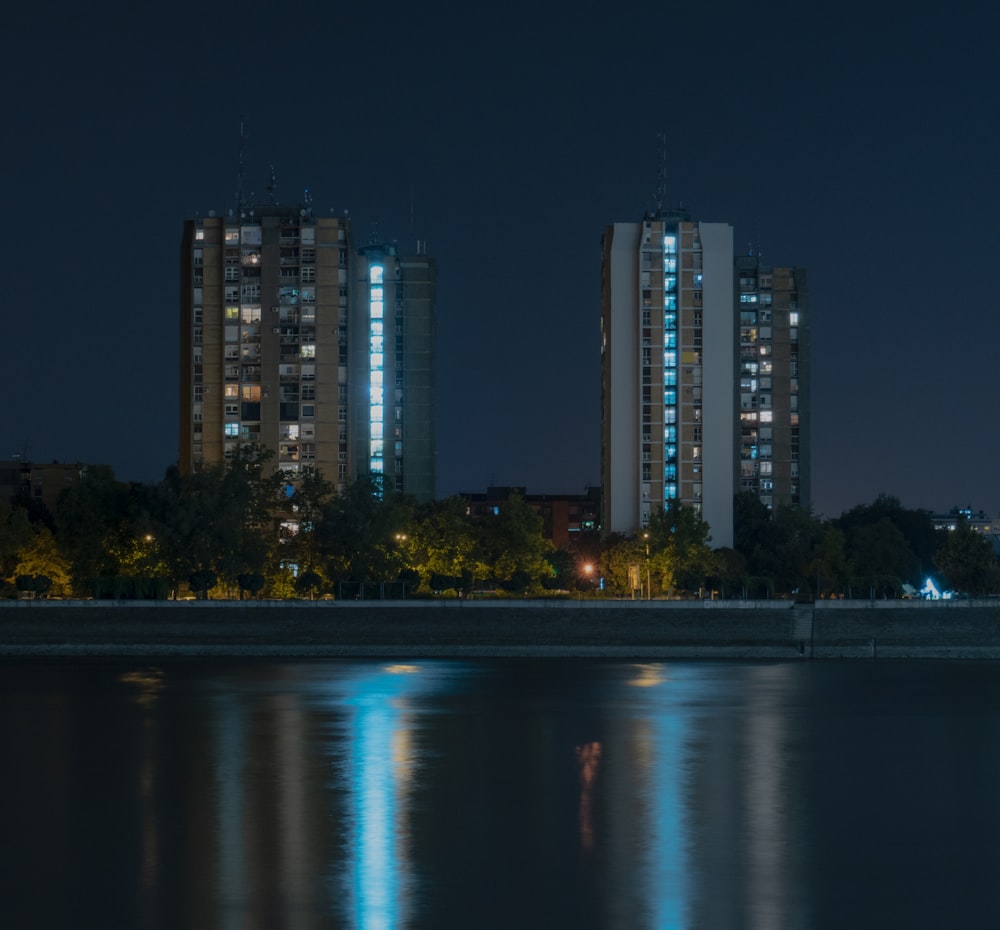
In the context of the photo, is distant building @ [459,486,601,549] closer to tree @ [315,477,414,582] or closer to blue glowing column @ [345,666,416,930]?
tree @ [315,477,414,582]

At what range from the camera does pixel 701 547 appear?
3602 inches

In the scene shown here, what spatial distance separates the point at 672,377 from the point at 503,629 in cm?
4058

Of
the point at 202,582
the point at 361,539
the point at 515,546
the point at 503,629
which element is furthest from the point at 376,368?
the point at 503,629

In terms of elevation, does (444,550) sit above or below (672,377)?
below

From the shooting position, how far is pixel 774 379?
139 meters

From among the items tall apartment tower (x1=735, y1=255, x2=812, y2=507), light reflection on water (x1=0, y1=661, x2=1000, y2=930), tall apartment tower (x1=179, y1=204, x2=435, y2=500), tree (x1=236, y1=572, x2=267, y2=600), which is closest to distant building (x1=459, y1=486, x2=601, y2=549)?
tall apartment tower (x1=735, y1=255, x2=812, y2=507)

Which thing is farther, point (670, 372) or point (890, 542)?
point (890, 542)

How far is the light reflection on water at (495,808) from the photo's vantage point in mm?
20938

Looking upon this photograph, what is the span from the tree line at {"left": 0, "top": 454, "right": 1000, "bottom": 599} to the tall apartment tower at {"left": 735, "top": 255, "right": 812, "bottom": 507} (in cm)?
4104

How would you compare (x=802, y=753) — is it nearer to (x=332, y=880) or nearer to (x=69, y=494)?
(x=332, y=880)

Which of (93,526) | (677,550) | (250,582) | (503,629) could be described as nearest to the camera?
(503,629)

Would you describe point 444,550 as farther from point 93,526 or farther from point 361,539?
point 93,526

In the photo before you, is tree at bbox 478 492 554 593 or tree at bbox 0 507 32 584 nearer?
tree at bbox 0 507 32 584

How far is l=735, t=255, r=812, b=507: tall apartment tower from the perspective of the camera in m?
138
